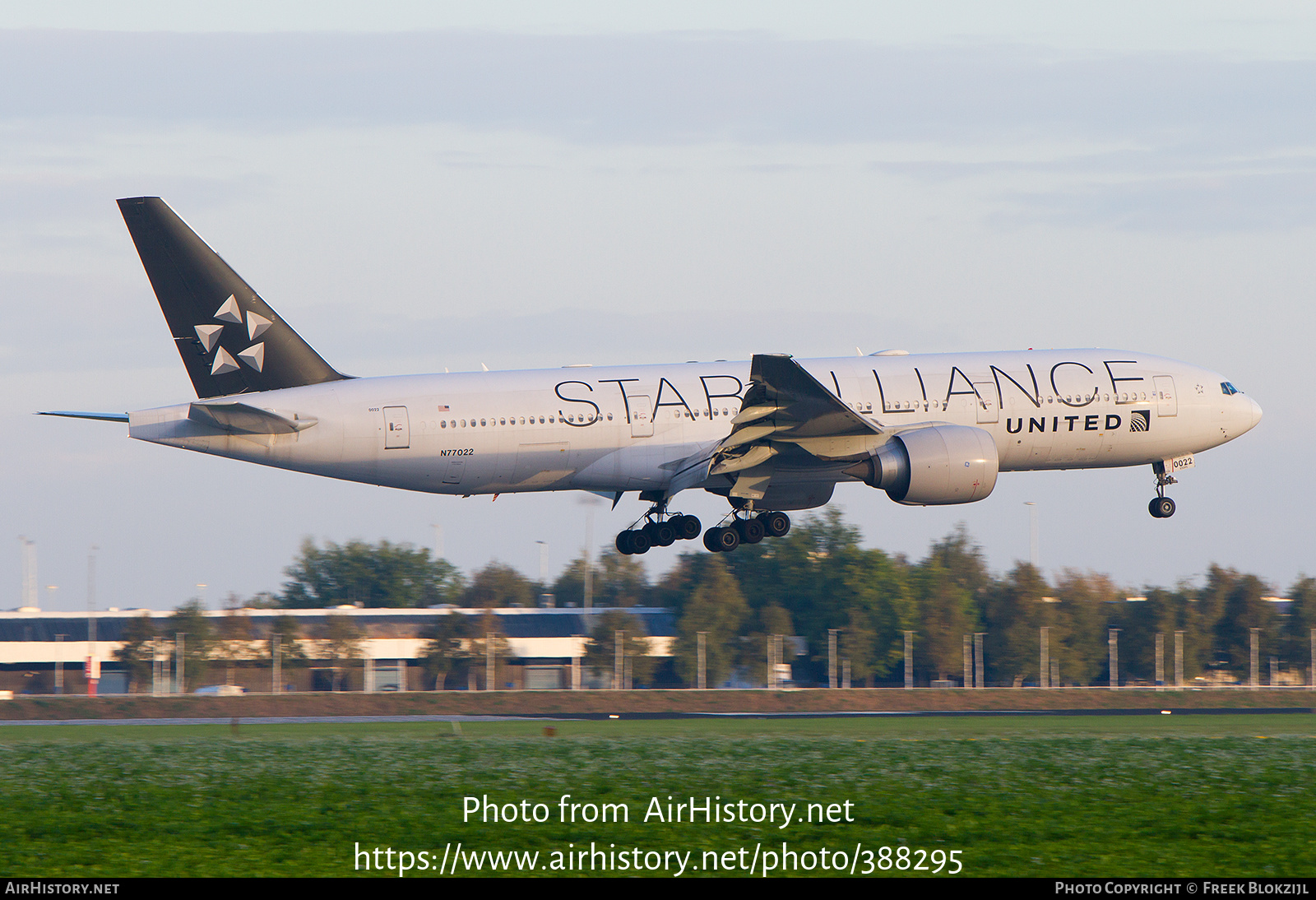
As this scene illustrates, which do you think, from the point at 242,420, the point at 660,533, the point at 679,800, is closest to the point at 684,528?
the point at 660,533

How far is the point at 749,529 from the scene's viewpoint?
45.5m

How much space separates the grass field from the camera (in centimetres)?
2164

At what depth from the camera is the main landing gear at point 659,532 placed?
→ 152 feet

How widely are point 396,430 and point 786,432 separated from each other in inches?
410

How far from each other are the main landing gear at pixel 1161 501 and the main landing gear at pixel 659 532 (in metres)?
14.1

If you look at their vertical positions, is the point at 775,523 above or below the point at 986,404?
below

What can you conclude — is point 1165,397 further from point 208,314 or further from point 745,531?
point 208,314

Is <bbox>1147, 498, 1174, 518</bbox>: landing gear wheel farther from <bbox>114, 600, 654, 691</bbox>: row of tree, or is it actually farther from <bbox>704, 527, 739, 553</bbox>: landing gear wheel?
<bbox>114, 600, 654, 691</bbox>: row of tree

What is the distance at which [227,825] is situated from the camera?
919 inches

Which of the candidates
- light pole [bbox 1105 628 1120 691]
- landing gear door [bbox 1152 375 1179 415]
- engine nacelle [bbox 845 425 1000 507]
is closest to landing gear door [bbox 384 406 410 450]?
engine nacelle [bbox 845 425 1000 507]

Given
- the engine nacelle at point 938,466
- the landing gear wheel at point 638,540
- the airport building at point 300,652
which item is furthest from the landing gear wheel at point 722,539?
the airport building at point 300,652

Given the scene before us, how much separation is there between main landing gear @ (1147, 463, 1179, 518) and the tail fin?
83.0 ft

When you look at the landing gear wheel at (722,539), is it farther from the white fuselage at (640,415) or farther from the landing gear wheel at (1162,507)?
the landing gear wheel at (1162,507)

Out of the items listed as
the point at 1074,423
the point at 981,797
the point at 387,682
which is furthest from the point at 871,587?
the point at 981,797
